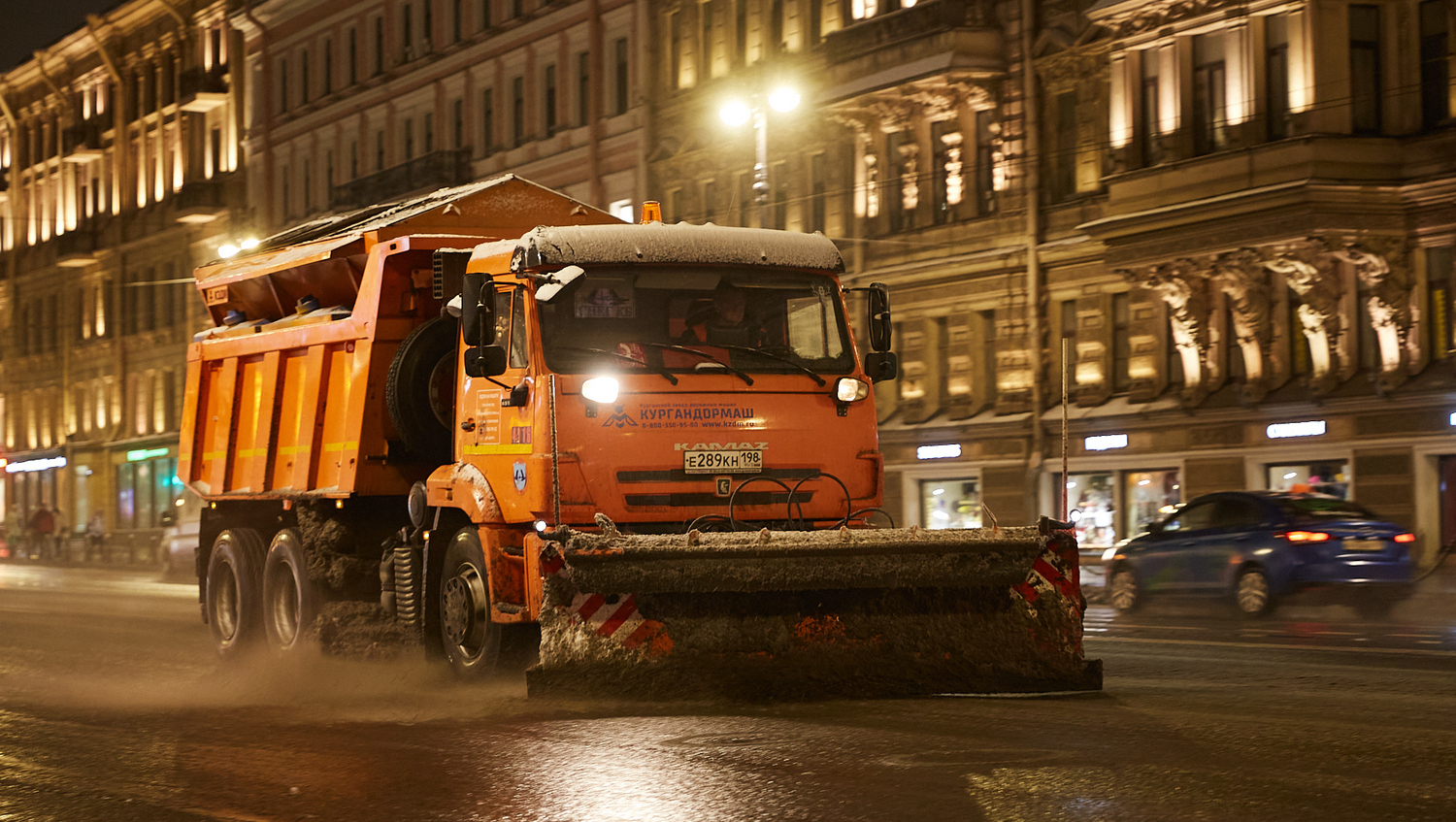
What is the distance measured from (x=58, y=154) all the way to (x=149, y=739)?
66.9 meters

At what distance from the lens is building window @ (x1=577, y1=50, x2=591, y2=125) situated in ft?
149

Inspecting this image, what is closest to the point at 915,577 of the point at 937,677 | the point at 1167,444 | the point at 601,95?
Result: the point at 937,677

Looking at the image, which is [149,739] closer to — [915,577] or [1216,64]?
[915,577]

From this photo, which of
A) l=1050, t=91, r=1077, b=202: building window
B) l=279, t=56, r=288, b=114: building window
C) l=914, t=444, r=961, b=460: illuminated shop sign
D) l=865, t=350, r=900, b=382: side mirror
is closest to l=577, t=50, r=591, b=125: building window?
l=914, t=444, r=961, b=460: illuminated shop sign

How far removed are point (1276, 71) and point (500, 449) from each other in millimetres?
20515

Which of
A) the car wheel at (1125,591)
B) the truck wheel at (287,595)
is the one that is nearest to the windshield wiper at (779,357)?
the truck wheel at (287,595)

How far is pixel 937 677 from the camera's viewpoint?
10.6m

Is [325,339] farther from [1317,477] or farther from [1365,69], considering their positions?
[1365,69]

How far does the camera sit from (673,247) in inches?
467

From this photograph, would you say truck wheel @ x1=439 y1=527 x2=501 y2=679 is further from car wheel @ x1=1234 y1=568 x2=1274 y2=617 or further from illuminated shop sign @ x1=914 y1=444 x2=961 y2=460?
illuminated shop sign @ x1=914 y1=444 x2=961 y2=460

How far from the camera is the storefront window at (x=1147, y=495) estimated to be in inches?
1228

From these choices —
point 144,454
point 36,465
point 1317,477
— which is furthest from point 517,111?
point 36,465

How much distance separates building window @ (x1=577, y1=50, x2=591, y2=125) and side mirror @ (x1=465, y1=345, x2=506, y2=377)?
112 feet

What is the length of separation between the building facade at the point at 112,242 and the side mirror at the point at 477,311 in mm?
47955
